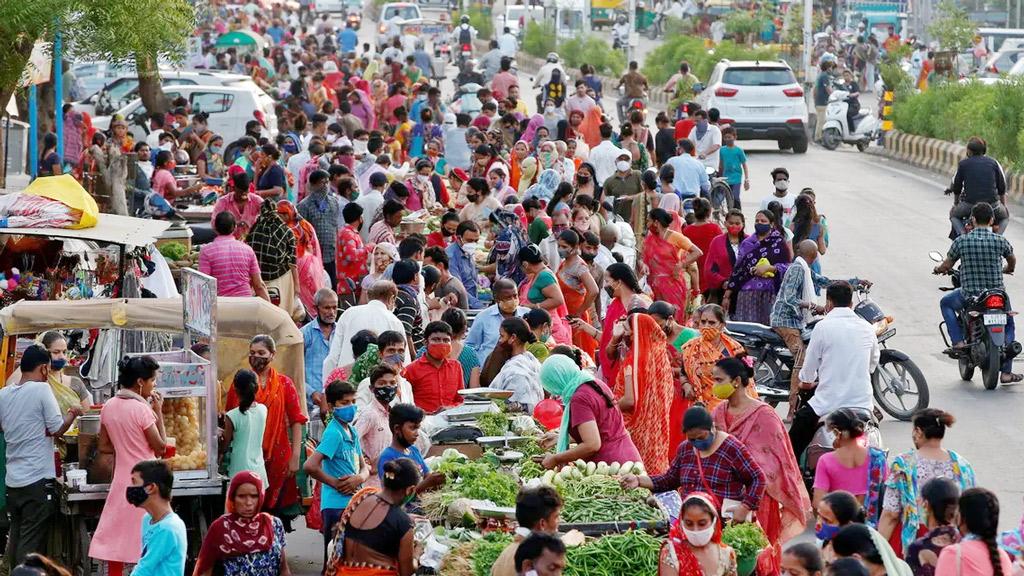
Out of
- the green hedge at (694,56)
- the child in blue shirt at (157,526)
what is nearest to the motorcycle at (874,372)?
the child in blue shirt at (157,526)

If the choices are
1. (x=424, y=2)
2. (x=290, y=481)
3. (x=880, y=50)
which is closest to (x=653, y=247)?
(x=290, y=481)

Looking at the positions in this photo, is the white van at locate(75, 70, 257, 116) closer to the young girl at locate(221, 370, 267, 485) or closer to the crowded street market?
the crowded street market

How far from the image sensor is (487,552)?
8383mm

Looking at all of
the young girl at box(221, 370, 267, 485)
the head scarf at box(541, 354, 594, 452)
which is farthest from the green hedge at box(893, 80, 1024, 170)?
the young girl at box(221, 370, 267, 485)

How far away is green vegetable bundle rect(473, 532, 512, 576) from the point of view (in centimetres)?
829

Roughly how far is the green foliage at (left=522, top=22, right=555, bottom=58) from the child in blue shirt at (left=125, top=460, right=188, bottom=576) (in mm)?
47692

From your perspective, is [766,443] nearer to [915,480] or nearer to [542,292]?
[915,480]

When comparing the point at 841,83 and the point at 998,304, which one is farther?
the point at 841,83

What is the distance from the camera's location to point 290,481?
35.4 feet

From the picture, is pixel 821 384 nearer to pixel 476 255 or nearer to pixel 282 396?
pixel 282 396

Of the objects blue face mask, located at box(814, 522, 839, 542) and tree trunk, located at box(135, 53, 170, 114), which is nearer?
blue face mask, located at box(814, 522, 839, 542)

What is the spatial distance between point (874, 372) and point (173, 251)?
6149mm

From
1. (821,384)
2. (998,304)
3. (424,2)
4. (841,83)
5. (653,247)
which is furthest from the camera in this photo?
(424,2)

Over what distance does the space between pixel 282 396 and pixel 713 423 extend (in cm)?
282
